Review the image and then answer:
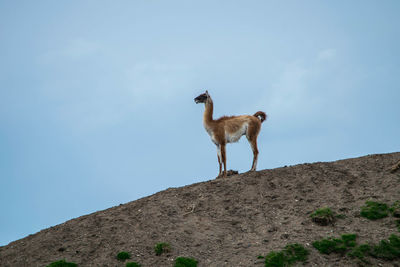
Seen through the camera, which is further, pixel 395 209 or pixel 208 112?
pixel 208 112

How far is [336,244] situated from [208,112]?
30.7 feet

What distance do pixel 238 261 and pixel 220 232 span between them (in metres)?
2.05

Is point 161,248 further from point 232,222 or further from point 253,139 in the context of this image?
point 253,139

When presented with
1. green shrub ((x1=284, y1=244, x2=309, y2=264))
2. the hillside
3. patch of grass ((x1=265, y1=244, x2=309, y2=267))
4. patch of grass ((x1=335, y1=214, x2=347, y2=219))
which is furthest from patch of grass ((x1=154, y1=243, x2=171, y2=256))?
patch of grass ((x1=335, y1=214, x2=347, y2=219))

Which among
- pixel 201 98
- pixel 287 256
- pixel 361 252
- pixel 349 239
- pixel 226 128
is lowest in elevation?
pixel 361 252

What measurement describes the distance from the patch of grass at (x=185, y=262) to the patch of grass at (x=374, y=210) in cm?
730

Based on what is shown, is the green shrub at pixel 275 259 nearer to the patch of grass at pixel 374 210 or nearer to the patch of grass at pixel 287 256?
the patch of grass at pixel 287 256

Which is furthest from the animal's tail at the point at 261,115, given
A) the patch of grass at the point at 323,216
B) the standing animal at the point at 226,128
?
the patch of grass at the point at 323,216

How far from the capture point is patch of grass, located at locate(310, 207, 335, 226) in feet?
53.6

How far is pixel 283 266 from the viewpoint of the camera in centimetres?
1404

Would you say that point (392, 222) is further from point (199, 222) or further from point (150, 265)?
point (150, 265)

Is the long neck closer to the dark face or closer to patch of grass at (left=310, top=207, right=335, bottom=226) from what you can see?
the dark face

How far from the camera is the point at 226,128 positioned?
67.4ft

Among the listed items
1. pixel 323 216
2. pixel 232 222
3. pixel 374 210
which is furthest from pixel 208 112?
pixel 374 210
